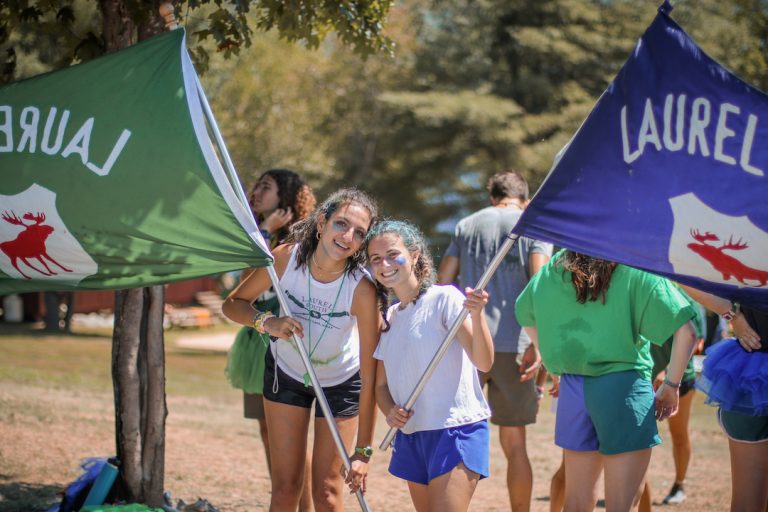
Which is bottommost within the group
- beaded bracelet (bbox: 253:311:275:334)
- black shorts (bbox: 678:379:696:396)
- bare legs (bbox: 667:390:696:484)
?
bare legs (bbox: 667:390:696:484)

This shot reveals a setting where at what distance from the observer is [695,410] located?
41.1 ft

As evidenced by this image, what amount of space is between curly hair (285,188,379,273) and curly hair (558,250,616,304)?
3.24ft

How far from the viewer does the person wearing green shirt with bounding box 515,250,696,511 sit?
414 centimetres

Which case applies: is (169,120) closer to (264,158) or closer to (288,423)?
(288,423)

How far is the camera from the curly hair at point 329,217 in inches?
175

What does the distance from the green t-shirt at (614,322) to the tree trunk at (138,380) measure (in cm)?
242

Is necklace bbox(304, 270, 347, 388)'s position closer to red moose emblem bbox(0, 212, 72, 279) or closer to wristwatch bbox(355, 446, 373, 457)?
wristwatch bbox(355, 446, 373, 457)

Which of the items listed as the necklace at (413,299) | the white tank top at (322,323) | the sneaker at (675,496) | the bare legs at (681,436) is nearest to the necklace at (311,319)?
the white tank top at (322,323)

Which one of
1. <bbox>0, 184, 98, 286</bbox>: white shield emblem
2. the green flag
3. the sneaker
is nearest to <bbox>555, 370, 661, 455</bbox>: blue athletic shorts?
the green flag

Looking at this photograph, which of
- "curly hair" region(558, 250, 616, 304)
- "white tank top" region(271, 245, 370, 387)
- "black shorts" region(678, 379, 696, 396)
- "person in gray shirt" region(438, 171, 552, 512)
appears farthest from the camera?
"black shorts" region(678, 379, 696, 396)

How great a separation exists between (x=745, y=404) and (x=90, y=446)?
546 cm

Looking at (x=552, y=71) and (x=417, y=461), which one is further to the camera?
(x=552, y=71)

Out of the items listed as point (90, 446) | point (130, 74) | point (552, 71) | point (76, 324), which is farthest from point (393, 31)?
point (130, 74)

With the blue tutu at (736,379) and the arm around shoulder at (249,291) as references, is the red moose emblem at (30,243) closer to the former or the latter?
the arm around shoulder at (249,291)
